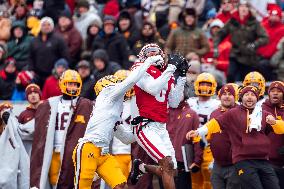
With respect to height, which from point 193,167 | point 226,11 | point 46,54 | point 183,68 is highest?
point 226,11

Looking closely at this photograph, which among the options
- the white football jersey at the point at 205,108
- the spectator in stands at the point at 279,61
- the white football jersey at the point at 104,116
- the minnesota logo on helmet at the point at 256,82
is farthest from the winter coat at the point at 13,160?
the spectator in stands at the point at 279,61

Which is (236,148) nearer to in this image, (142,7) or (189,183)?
(189,183)

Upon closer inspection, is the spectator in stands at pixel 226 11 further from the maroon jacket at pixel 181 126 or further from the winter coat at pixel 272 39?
the maroon jacket at pixel 181 126

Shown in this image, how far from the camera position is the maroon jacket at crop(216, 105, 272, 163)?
16672mm

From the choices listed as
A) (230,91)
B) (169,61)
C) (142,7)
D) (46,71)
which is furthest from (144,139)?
(142,7)

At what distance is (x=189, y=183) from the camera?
61.3 feet

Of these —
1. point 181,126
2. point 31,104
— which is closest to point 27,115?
point 31,104

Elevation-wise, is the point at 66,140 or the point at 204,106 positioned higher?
the point at 204,106

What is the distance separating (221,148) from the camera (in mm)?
17547

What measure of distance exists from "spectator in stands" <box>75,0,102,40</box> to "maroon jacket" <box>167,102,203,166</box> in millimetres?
5861

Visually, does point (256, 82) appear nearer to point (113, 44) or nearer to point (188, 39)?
point (188, 39)

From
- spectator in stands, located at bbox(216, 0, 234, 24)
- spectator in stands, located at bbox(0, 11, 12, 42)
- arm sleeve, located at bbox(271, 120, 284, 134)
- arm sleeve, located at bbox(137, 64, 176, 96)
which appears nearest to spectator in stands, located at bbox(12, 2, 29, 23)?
spectator in stands, located at bbox(0, 11, 12, 42)

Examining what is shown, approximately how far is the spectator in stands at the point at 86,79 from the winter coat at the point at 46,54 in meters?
1.36

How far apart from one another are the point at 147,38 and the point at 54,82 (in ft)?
6.38
